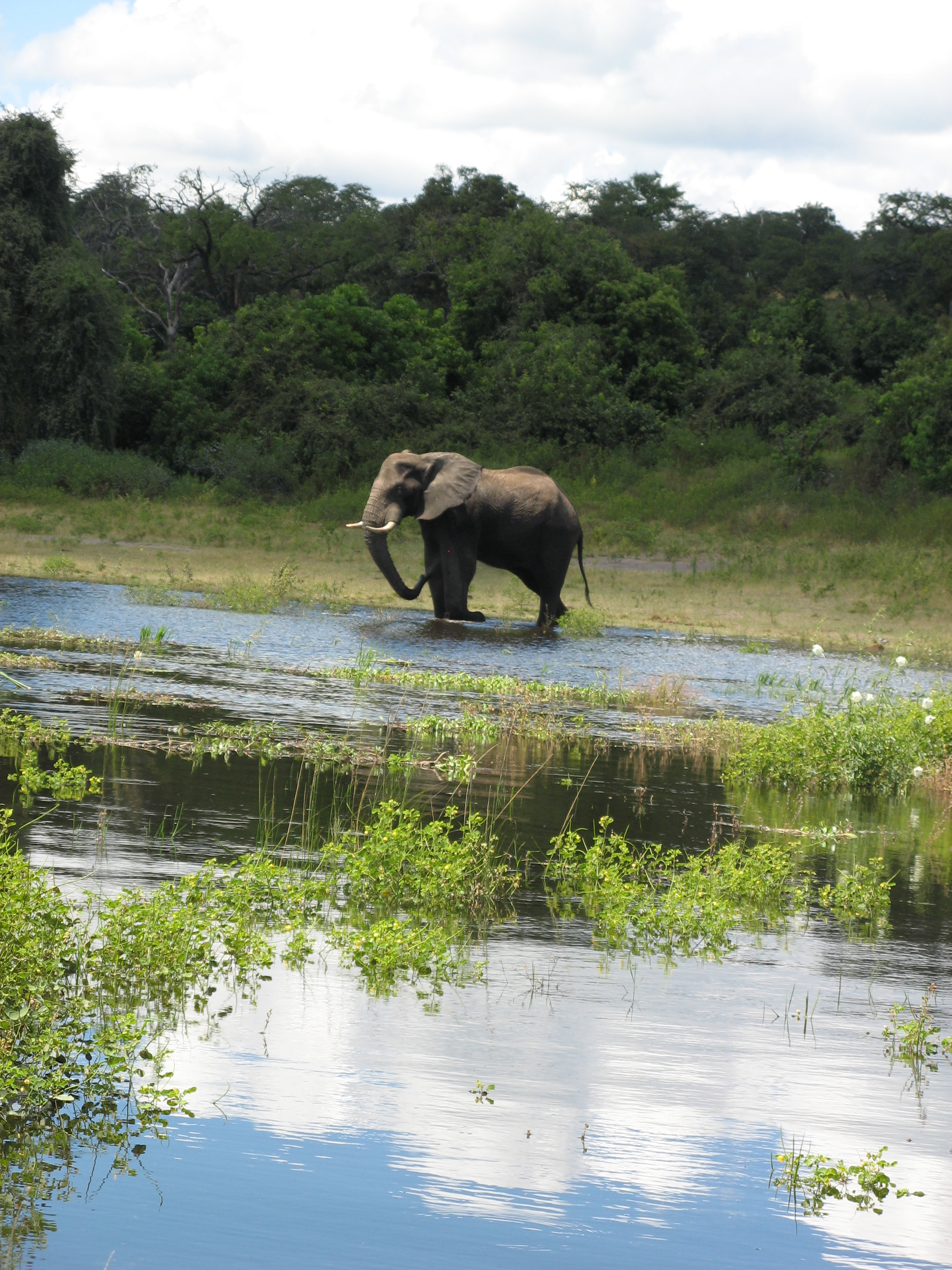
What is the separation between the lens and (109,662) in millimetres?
14375

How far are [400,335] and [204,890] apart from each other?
35.8 meters

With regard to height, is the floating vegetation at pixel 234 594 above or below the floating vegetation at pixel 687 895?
above

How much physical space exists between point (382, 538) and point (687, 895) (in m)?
14.1

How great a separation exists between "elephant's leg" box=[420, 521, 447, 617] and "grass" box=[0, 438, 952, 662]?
1.56 m

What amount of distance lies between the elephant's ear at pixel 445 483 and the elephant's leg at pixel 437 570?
0.96 ft

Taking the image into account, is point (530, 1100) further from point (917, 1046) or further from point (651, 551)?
point (651, 551)

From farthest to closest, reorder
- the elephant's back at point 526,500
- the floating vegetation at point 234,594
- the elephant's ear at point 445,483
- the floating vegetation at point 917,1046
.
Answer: the elephant's back at point 526,500 → the elephant's ear at point 445,483 → the floating vegetation at point 234,594 → the floating vegetation at point 917,1046

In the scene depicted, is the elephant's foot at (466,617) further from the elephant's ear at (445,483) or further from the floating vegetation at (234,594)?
the floating vegetation at (234,594)

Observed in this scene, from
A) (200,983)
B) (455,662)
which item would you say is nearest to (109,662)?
(455,662)

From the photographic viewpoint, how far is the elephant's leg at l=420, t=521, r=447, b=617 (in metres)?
21.1

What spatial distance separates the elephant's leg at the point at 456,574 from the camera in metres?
21.0

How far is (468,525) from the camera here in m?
21.2

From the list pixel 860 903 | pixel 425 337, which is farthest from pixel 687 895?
pixel 425 337

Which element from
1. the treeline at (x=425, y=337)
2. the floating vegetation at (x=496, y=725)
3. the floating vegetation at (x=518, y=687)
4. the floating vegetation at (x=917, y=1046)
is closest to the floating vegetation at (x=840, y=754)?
the floating vegetation at (x=496, y=725)
